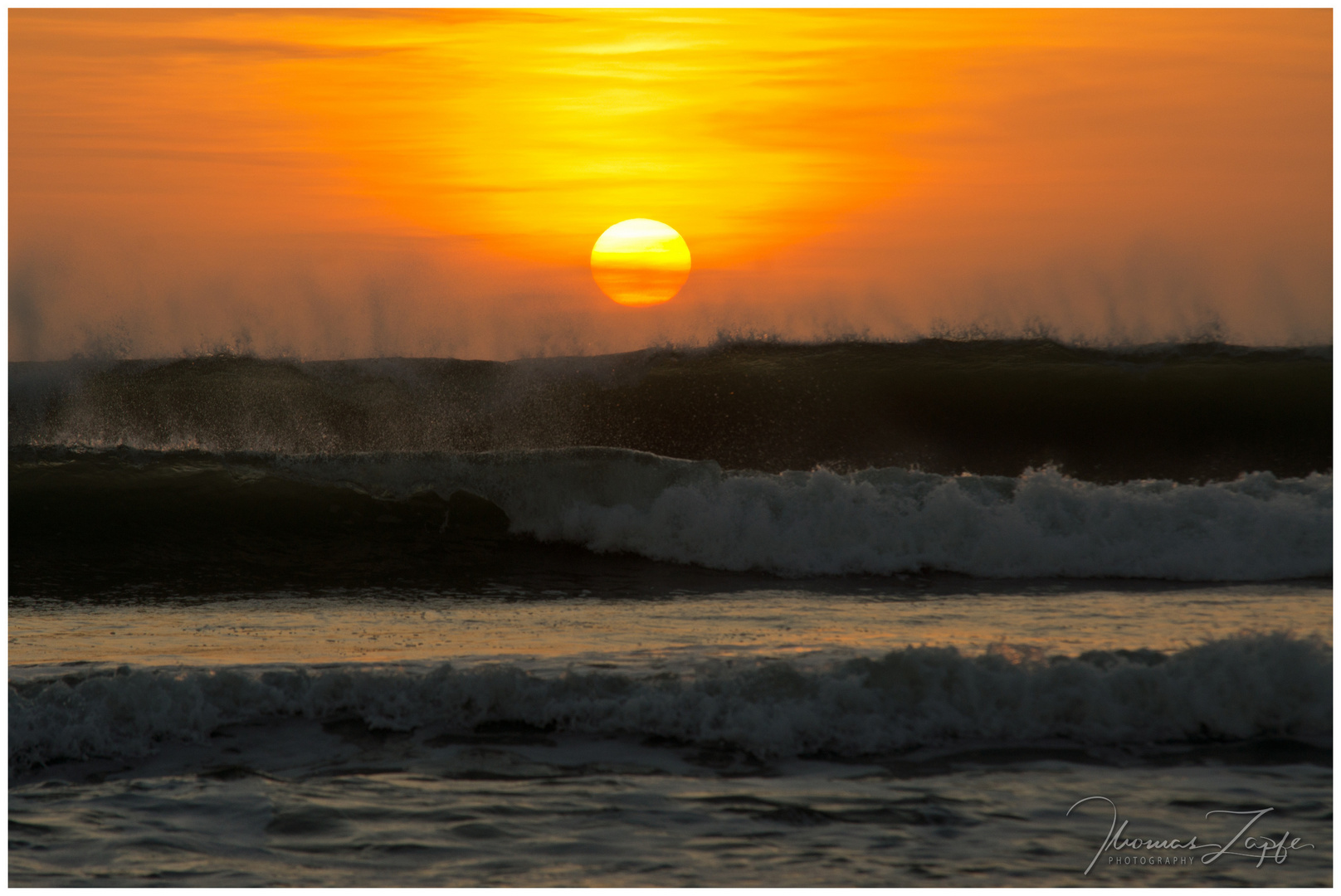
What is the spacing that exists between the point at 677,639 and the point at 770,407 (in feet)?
33.2

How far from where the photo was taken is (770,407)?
1686 centimetres

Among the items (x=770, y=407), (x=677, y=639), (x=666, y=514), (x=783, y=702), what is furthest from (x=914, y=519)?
(x=770, y=407)

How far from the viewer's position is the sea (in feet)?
13.7

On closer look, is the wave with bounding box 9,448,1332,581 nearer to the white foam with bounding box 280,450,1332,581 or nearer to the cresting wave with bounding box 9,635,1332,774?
the white foam with bounding box 280,450,1332,581

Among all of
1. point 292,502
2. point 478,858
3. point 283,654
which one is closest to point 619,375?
point 292,502

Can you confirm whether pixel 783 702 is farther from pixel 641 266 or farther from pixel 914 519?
pixel 641 266

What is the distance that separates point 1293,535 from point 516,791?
8.25m

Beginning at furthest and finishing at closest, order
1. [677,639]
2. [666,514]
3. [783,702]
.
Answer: [666,514], [677,639], [783,702]

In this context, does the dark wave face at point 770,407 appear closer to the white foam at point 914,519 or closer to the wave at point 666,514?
the wave at point 666,514

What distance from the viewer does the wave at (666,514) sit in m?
10.0

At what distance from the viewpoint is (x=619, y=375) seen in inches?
704

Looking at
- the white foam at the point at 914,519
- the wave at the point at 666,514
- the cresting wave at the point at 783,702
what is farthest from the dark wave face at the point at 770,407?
the cresting wave at the point at 783,702

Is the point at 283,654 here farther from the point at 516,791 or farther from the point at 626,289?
the point at 626,289

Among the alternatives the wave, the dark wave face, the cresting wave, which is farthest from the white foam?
the cresting wave
